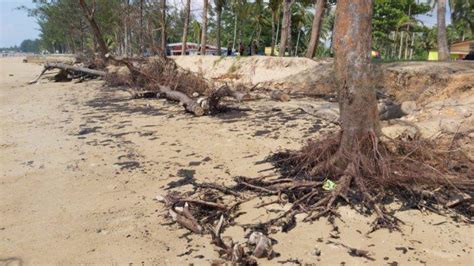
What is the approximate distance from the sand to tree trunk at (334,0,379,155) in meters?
1.01

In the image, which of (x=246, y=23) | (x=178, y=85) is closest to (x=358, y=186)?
(x=178, y=85)

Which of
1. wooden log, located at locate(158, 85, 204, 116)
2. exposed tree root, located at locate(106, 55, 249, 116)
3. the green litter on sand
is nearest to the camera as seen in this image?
the green litter on sand

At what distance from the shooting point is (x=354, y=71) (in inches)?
171

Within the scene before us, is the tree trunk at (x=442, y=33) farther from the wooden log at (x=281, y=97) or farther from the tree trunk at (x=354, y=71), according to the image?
the tree trunk at (x=354, y=71)

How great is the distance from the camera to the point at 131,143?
675 centimetres

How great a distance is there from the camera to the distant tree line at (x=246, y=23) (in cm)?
1714

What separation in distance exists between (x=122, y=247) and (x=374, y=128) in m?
2.91

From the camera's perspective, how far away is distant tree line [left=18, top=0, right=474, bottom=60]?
56.2 feet

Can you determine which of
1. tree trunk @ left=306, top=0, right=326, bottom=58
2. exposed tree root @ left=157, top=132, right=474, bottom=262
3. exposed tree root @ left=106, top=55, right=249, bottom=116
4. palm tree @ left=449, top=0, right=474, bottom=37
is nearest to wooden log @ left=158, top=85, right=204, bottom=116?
exposed tree root @ left=106, top=55, right=249, bottom=116

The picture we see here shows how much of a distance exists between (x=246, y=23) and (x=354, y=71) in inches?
1691

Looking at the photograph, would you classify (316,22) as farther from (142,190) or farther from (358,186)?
(142,190)

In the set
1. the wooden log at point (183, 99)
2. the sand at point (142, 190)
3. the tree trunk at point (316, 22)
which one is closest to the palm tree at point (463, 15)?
the tree trunk at point (316, 22)

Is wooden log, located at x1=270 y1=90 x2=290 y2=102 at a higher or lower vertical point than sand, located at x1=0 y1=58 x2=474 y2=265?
higher

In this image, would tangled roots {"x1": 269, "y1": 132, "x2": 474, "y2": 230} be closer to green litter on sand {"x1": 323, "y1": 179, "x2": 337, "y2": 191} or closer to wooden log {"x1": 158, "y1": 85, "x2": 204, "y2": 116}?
green litter on sand {"x1": 323, "y1": 179, "x2": 337, "y2": 191}
